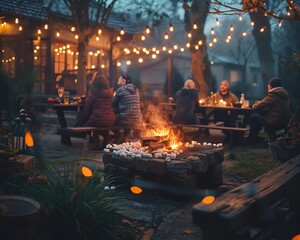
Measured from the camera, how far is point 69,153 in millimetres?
8672

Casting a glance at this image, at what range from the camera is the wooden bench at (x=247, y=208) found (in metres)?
2.70

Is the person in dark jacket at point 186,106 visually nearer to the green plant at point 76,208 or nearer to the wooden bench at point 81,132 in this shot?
the wooden bench at point 81,132

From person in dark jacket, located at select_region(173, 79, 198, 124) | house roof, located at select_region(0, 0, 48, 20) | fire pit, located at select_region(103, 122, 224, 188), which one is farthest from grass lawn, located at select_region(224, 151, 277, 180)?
house roof, located at select_region(0, 0, 48, 20)

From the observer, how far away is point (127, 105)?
9320 millimetres

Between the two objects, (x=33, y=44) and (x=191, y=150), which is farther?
(x=33, y=44)

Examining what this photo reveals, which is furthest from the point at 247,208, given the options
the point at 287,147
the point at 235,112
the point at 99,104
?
the point at 235,112

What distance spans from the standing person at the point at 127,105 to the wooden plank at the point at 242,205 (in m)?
5.55

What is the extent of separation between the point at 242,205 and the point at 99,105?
6.43m

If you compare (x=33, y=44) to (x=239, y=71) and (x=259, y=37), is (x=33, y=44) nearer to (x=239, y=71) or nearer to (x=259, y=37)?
(x=259, y=37)

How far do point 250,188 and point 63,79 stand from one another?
46.7 feet

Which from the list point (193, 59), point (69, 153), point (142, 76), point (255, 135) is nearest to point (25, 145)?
point (69, 153)

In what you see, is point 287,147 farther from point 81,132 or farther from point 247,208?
point 81,132

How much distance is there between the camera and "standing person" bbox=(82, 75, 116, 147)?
353 inches

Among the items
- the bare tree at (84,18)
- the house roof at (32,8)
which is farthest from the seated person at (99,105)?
the house roof at (32,8)
